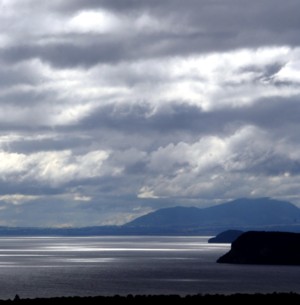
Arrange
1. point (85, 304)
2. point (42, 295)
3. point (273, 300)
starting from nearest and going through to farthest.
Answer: point (85, 304) < point (273, 300) < point (42, 295)

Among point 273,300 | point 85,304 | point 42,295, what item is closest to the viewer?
point 85,304

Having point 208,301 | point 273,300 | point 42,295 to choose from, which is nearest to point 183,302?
point 208,301

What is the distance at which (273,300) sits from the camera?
443 ft

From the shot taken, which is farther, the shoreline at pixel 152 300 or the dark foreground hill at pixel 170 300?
the shoreline at pixel 152 300

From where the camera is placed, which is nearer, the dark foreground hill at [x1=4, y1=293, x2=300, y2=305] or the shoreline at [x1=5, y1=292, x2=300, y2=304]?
the dark foreground hill at [x1=4, y1=293, x2=300, y2=305]

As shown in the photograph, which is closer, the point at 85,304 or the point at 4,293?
the point at 85,304

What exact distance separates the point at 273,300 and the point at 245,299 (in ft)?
16.2

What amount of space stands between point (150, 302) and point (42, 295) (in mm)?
69369

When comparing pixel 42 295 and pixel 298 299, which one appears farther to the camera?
pixel 42 295

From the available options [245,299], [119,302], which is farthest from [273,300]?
[119,302]

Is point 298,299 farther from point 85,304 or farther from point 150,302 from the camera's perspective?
point 85,304

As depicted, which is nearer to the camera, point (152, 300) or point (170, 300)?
point (170, 300)

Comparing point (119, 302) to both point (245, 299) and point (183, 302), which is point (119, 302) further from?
point (245, 299)

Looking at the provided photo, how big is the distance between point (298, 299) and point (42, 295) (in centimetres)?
8141
